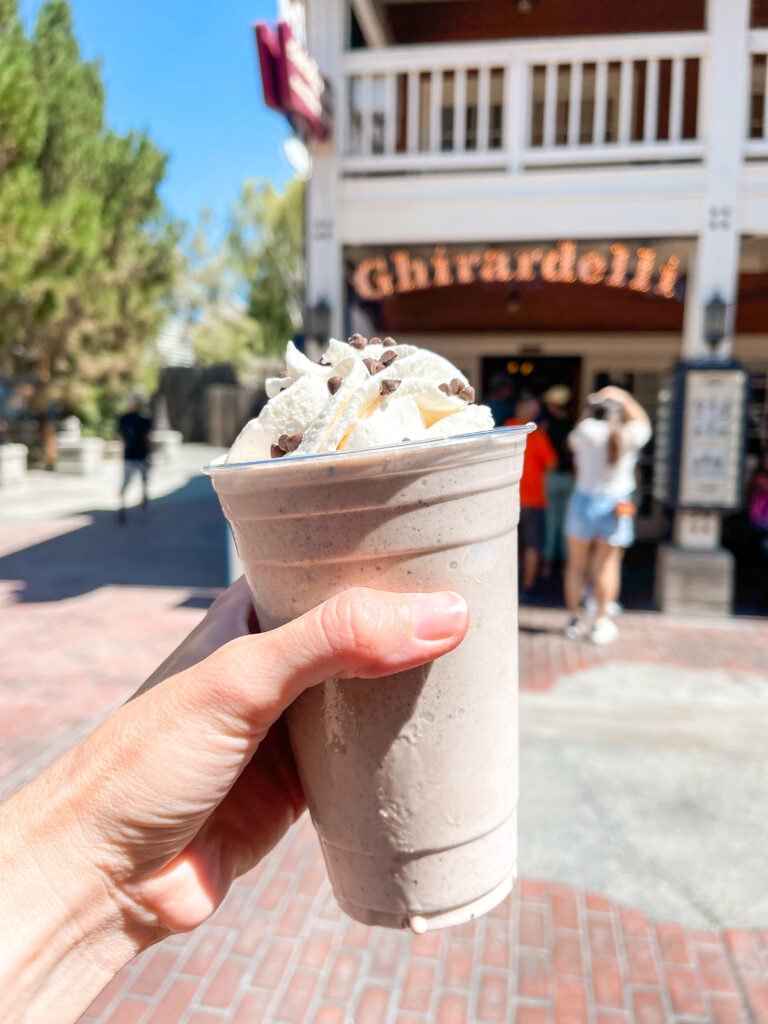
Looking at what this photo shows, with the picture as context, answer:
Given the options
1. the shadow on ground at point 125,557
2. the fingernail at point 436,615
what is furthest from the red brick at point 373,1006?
the shadow on ground at point 125,557

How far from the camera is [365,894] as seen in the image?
141cm

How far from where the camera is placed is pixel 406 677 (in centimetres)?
126

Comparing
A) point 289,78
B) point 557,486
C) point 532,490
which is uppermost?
point 289,78

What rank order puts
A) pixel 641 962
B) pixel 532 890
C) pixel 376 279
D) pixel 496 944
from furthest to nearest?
1. pixel 376 279
2. pixel 532 890
3. pixel 496 944
4. pixel 641 962

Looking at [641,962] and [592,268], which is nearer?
[641,962]

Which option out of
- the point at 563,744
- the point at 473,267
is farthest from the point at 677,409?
the point at 563,744

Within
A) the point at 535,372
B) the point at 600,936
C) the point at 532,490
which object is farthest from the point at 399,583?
the point at 535,372

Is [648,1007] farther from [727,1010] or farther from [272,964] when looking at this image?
[272,964]

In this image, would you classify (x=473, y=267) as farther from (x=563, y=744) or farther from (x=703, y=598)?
(x=563, y=744)

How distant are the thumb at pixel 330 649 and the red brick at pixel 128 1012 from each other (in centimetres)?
194

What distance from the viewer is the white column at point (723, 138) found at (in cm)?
627

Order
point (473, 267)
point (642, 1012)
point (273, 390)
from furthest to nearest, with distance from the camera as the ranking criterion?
point (473, 267)
point (642, 1012)
point (273, 390)

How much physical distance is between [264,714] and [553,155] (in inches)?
259

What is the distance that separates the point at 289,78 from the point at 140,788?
558cm
